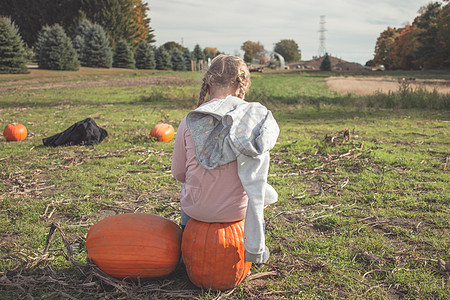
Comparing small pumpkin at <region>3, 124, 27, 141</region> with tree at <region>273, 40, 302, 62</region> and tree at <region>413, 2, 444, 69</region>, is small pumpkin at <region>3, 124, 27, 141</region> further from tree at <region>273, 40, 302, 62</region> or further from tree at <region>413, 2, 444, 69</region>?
tree at <region>273, 40, 302, 62</region>

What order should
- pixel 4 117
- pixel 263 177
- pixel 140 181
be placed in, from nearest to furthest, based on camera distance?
pixel 263 177 < pixel 140 181 < pixel 4 117

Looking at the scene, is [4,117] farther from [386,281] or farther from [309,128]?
[386,281]

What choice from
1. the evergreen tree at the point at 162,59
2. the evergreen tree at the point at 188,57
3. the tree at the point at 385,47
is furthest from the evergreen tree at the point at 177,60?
the tree at the point at 385,47

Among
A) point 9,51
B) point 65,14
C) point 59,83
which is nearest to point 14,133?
point 59,83

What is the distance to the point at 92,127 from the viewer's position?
7.40m

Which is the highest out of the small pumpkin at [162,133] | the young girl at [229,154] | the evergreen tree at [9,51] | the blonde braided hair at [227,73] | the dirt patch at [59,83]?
the evergreen tree at [9,51]

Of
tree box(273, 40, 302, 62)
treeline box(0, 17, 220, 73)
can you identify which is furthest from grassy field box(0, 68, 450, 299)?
tree box(273, 40, 302, 62)

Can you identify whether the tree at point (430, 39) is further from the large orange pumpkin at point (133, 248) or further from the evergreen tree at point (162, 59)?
the large orange pumpkin at point (133, 248)

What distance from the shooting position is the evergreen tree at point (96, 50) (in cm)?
4031

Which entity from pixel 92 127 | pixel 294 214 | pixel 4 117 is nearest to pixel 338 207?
pixel 294 214

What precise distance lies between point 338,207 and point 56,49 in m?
35.5

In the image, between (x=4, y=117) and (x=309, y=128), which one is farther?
(x=4, y=117)

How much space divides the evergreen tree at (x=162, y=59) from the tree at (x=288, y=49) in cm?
11377

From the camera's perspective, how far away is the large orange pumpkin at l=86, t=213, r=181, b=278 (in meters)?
2.62
